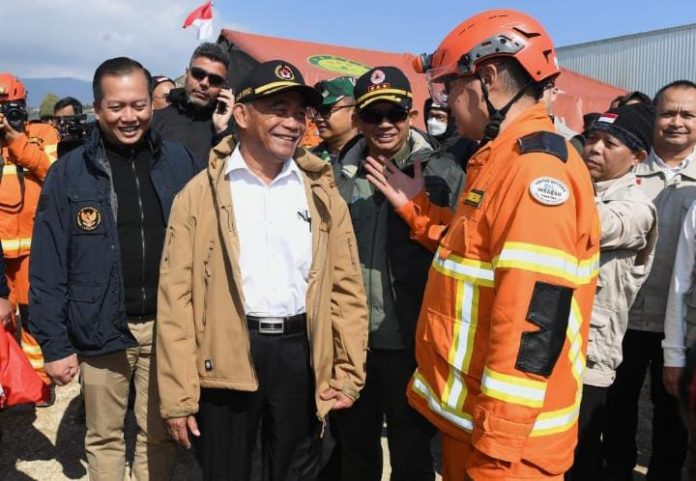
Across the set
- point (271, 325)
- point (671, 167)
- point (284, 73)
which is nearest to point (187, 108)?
point (284, 73)

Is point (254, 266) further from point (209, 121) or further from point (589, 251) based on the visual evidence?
point (209, 121)

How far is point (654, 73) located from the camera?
75.1 feet

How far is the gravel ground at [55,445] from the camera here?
3807 mm

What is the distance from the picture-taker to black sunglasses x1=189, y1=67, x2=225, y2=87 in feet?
13.6

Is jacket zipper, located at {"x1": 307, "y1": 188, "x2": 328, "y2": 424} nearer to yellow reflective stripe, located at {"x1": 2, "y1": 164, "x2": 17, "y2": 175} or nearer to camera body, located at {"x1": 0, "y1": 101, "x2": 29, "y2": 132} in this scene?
camera body, located at {"x1": 0, "y1": 101, "x2": 29, "y2": 132}

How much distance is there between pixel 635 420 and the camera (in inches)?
138

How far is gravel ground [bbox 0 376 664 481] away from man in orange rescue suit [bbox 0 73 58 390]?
36cm

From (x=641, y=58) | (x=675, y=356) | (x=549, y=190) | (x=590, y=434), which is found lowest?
(x=590, y=434)

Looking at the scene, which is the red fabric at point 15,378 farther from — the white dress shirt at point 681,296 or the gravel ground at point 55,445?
the white dress shirt at point 681,296

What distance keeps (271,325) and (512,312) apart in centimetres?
120

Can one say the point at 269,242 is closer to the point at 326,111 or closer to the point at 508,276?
the point at 508,276

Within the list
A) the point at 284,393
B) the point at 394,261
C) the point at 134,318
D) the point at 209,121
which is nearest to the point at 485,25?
the point at 394,261

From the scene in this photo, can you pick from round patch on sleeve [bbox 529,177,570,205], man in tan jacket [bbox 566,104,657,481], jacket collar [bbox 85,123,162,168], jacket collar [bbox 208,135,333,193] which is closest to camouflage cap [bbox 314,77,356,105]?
jacket collar [bbox 208,135,333,193]

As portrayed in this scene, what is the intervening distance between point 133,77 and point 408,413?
2.12 metres
